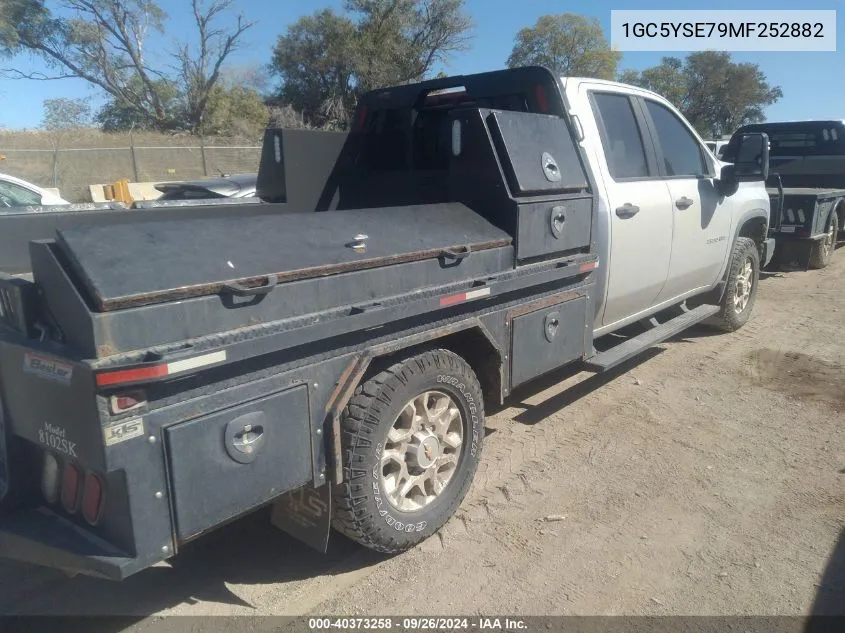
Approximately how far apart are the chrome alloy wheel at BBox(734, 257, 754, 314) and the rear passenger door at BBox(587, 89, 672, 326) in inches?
76.9

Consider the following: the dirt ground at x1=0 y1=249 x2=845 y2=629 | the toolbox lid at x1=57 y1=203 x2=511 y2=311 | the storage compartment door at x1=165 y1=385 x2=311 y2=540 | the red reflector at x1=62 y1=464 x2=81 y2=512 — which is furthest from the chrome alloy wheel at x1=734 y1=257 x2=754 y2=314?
the red reflector at x1=62 y1=464 x2=81 y2=512

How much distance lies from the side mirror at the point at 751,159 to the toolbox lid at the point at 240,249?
3.20 m

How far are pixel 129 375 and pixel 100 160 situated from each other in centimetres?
2408

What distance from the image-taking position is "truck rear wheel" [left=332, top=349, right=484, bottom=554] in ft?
9.27

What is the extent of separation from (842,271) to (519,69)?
26.8ft

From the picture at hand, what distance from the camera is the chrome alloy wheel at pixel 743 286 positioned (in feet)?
21.9

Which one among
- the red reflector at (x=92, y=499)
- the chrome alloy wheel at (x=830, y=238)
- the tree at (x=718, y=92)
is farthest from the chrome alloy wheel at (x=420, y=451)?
the tree at (x=718, y=92)

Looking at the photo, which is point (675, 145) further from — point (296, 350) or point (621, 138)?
point (296, 350)

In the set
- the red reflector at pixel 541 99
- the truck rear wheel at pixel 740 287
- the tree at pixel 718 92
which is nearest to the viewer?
the red reflector at pixel 541 99

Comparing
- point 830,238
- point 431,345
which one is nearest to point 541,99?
point 431,345

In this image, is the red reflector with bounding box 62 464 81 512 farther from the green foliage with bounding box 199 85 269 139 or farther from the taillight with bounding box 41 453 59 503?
the green foliage with bounding box 199 85 269 139

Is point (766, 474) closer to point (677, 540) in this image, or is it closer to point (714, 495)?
point (714, 495)

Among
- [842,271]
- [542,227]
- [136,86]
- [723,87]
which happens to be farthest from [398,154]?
[723,87]

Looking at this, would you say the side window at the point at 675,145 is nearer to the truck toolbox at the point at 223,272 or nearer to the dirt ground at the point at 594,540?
the dirt ground at the point at 594,540
